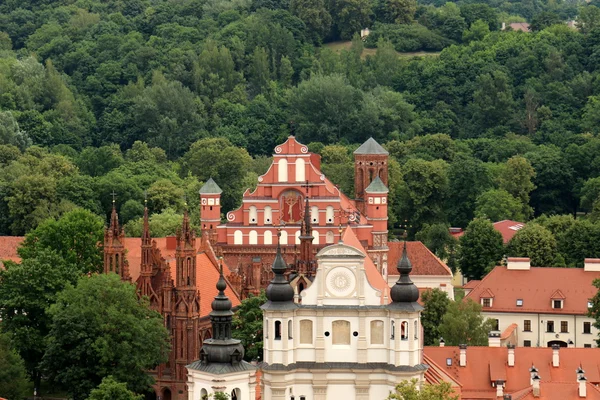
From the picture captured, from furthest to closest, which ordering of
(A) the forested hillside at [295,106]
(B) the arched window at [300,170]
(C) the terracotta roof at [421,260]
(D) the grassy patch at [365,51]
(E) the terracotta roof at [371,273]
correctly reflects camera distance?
(D) the grassy patch at [365,51]
(A) the forested hillside at [295,106]
(C) the terracotta roof at [421,260]
(B) the arched window at [300,170]
(E) the terracotta roof at [371,273]

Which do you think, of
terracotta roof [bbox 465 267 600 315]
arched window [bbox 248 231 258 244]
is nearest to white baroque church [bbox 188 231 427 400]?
terracotta roof [bbox 465 267 600 315]

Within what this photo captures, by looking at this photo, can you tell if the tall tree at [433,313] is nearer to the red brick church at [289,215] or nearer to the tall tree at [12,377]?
the red brick church at [289,215]

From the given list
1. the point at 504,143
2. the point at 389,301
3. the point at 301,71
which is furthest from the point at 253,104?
the point at 389,301

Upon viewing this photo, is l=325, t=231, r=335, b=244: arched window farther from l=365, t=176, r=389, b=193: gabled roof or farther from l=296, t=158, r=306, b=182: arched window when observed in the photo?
l=365, t=176, r=389, b=193: gabled roof

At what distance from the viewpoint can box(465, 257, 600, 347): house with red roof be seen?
110 metres

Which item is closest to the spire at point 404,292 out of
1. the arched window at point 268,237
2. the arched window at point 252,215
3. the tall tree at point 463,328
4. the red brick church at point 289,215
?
the tall tree at point 463,328

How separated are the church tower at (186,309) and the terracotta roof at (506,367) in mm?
8619

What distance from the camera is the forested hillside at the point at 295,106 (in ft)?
467

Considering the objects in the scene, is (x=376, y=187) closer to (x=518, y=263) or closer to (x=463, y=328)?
(x=518, y=263)

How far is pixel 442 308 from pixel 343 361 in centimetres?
2106

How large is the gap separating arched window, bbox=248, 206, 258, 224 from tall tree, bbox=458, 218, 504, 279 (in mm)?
15632

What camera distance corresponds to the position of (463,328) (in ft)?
325

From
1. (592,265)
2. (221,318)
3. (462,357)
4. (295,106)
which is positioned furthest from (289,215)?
(295,106)

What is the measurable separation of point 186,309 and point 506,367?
39.2 feet
